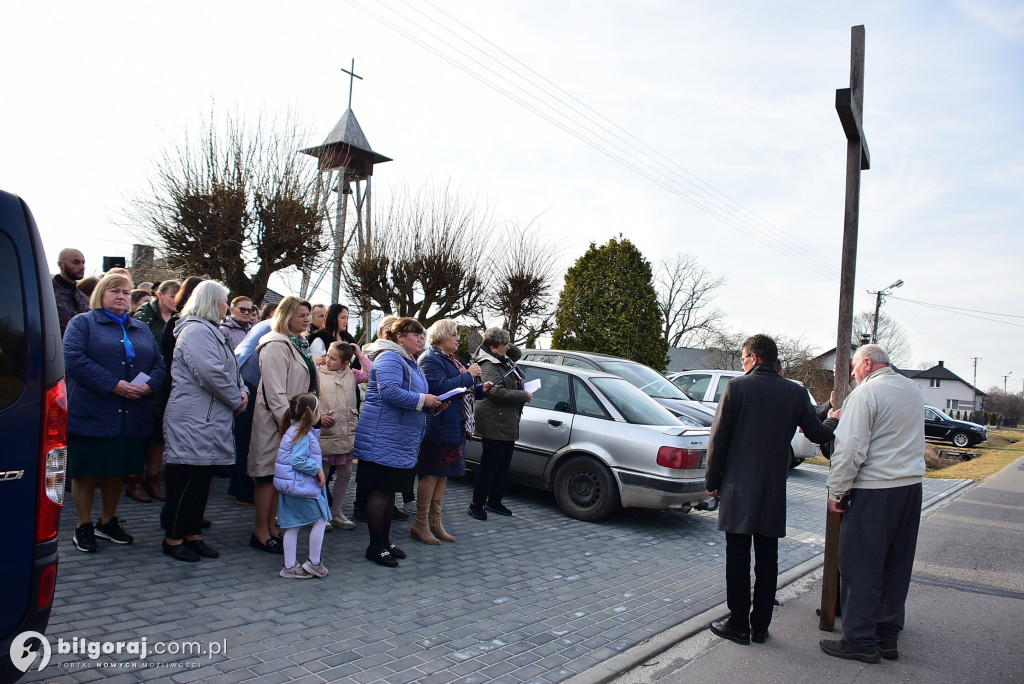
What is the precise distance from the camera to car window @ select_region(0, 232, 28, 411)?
2.64 m

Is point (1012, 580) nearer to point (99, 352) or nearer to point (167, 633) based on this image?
point (167, 633)

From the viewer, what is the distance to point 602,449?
25.0 feet

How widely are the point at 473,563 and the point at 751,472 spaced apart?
2420 millimetres

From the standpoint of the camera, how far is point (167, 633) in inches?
149

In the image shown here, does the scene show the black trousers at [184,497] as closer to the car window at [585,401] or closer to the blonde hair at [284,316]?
the blonde hair at [284,316]

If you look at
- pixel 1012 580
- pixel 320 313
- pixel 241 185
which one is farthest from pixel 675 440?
pixel 241 185

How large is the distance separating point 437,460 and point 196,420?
2.03m

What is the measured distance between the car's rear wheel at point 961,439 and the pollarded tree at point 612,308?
64.2 feet

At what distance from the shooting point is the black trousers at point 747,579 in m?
4.56

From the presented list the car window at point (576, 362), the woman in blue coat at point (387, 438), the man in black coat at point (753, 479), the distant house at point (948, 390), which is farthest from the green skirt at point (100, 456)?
the distant house at point (948, 390)

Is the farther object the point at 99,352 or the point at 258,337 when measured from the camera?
the point at 258,337

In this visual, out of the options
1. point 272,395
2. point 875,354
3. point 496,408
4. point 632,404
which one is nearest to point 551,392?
point 632,404

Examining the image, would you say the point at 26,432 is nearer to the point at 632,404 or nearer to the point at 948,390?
the point at 632,404

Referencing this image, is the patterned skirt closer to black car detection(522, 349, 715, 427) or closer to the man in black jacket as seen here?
the man in black jacket
